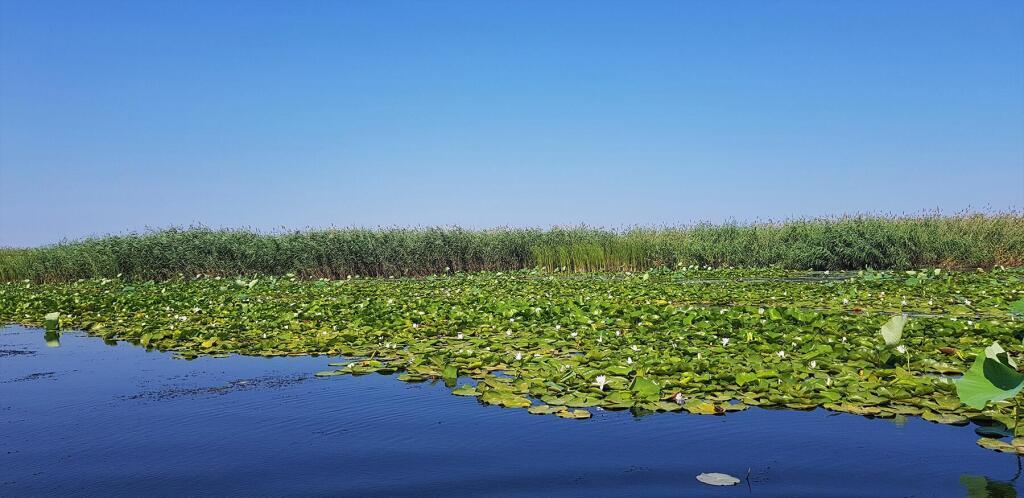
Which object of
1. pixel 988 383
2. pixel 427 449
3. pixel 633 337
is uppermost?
pixel 988 383

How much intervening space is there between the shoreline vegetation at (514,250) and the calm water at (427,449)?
16197 mm

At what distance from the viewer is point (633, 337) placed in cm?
733

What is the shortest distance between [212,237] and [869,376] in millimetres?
20063

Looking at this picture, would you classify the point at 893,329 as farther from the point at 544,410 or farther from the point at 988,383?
the point at 544,410

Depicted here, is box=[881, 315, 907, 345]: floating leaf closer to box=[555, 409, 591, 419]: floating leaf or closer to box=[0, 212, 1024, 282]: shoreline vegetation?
box=[555, 409, 591, 419]: floating leaf

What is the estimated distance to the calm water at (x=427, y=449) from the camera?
3678 mm

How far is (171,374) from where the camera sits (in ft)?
22.7

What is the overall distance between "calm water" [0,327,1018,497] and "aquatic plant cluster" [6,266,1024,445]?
10.8 inches

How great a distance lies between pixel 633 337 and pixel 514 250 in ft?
54.4

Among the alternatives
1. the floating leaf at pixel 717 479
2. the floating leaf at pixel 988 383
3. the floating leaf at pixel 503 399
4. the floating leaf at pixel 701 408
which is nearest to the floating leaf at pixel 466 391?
the floating leaf at pixel 503 399

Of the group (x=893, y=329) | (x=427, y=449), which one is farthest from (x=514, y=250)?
(x=427, y=449)

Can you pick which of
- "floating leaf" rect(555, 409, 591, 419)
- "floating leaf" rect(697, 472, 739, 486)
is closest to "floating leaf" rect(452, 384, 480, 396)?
"floating leaf" rect(555, 409, 591, 419)

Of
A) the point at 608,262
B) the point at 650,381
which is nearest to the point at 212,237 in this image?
the point at 608,262

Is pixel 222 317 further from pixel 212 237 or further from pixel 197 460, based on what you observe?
pixel 212 237
